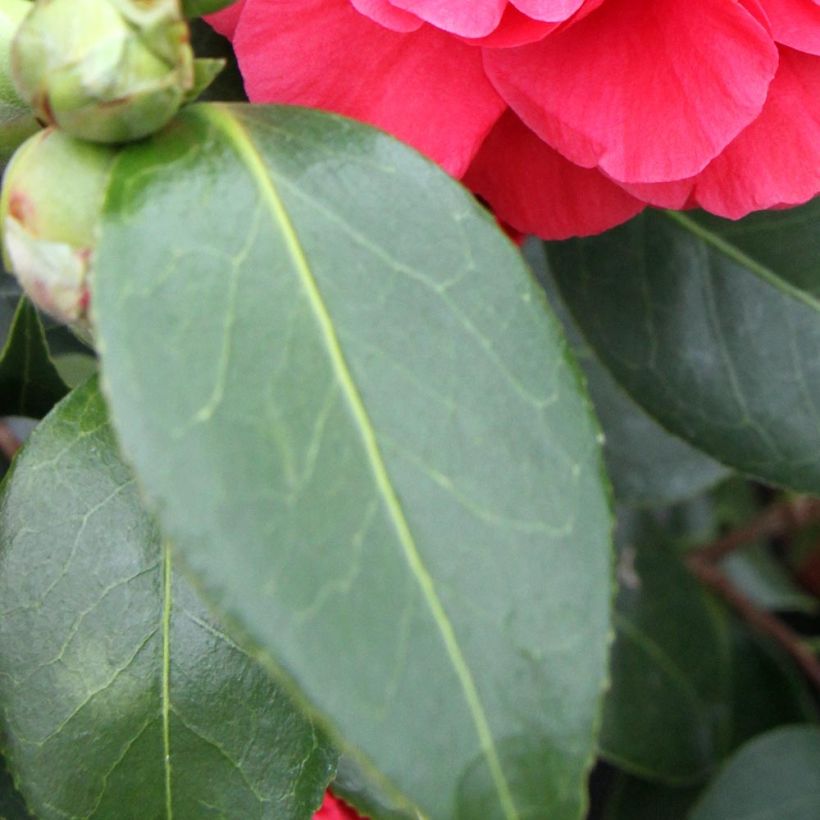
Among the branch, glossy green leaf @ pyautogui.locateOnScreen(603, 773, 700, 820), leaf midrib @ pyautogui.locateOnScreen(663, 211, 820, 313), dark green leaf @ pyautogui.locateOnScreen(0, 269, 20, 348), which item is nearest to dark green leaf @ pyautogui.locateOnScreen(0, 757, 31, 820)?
dark green leaf @ pyautogui.locateOnScreen(0, 269, 20, 348)

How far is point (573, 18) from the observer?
1.62 feet

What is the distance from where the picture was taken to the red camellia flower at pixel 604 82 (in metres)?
0.51

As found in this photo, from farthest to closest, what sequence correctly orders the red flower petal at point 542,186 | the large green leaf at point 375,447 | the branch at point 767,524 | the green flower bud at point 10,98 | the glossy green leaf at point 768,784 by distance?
the branch at point 767,524
the glossy green leaf at point 768,784
the red flower petal at point 542,186
the green flower bud at point 10,98
the large green leaf at point 375,447

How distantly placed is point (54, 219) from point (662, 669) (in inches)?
35.3

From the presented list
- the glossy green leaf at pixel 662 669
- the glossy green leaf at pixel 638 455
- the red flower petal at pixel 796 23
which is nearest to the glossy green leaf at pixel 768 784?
the glossy green leaf at pixel 662 669

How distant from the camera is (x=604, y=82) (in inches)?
20.9

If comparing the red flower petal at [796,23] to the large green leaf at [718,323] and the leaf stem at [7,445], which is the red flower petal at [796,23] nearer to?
the large green leaf at [718,323]

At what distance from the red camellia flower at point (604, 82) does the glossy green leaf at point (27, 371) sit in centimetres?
21

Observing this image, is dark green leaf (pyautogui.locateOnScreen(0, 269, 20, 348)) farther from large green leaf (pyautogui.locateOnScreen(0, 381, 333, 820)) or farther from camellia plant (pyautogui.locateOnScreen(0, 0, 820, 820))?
large green leaf (pyautogui.locateOnScreen(0, 381, 333, 820))

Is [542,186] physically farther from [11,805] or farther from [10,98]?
[11,805]

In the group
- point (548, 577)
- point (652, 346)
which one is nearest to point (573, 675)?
point (548, 577)

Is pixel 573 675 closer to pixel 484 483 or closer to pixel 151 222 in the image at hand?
pixel 484 483

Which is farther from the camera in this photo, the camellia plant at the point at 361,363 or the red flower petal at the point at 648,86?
the red flower petal at the point at 648,86

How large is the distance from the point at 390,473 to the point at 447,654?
6 cm
